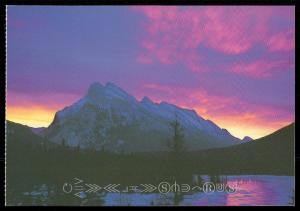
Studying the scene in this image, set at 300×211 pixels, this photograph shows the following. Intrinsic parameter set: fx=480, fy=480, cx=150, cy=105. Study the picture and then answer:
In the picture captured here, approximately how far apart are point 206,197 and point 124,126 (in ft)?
12.6

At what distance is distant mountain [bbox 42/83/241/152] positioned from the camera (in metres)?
16.6

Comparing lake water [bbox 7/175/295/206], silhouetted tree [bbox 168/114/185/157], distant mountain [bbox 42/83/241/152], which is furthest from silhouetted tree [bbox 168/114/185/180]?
lake water [bbox 7/175/295/206]

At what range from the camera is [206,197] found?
16.0 m

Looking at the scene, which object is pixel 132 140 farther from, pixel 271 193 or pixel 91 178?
pixel 271 193

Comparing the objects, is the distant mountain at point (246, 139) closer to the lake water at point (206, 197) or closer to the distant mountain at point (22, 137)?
the lake water at point (206, 197)

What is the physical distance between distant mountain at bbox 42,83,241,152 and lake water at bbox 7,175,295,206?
5.35 feet

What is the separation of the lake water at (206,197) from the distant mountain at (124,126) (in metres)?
1.63

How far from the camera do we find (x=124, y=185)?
16.3m

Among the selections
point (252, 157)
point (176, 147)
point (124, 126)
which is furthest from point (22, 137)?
point (252, 157)

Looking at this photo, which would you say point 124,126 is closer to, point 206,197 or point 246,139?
point 206,197

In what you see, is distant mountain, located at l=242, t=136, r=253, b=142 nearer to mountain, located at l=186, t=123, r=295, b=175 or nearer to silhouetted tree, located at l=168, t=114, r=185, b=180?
mountain, located at l=186, t=123, r=295, b=175

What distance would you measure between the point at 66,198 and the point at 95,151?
191cm

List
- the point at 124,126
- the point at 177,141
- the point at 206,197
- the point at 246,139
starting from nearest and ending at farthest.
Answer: the point at 206,197 < the point at 246,139 < the point at 177,141 < the point at 124,126
